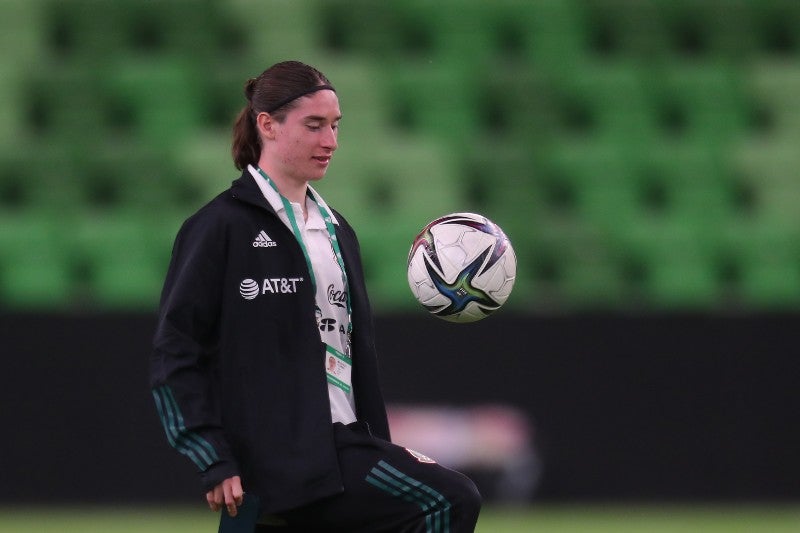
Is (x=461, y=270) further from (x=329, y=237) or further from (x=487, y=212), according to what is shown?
(x=487, y=212)

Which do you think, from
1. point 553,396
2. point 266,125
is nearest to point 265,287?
point 266,125

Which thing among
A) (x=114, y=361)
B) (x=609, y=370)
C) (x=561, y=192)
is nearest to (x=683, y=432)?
(x=609, y=370)

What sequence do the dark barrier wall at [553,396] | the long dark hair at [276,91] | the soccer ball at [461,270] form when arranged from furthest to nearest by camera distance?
1. the dark barrier wall at [553,396]
2. the soccer ball at [461,270]
3. the long dark hair at [276,91]

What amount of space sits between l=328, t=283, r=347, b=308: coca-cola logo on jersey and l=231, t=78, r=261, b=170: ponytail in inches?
16.5

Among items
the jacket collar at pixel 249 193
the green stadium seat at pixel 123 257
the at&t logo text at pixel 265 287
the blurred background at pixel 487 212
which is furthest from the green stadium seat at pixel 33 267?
the at&t logo text at pixel 265 287

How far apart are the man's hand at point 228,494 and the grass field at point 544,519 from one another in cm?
397

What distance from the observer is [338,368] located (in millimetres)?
3770

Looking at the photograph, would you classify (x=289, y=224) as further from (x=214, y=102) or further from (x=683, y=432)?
(x=214, y=102)

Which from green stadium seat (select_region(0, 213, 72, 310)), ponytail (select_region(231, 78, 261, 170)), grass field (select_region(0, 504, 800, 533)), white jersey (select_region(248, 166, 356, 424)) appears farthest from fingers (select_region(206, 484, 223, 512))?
green stadium seat (select_region(0, 213, 72, 310))

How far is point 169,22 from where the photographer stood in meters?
10.9

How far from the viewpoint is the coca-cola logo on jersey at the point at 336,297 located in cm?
379

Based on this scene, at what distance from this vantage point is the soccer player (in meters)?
3.59

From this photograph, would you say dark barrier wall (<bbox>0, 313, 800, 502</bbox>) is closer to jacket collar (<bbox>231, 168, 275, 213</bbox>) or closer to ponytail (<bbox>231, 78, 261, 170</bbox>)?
ponytail (<bbox>231, 78, 261, 170</bbox>)

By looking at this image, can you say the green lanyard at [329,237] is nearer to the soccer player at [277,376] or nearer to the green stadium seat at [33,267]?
the soccer player at [277,376]
